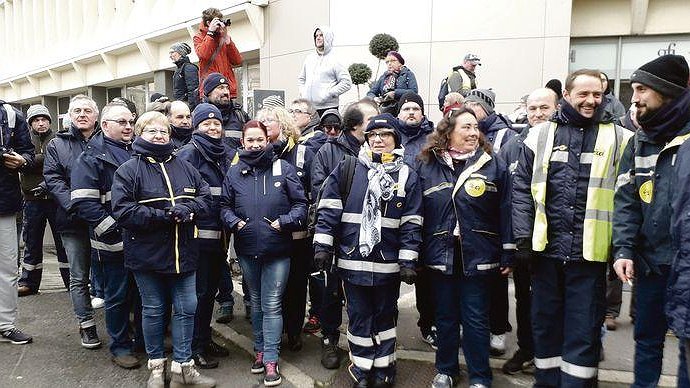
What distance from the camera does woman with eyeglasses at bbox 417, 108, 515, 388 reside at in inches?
147

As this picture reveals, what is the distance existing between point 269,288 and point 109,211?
1464 millimetres

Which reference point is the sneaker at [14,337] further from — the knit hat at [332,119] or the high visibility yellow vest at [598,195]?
the high visibility yellow vest at [598,195]

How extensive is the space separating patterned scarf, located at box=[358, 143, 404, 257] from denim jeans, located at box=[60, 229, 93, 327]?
8.82 feet

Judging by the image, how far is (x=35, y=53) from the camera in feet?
86.9

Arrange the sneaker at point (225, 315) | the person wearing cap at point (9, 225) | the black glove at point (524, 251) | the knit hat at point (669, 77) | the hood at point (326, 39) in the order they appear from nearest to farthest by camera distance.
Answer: the knit hat at point (669, 77) < the black glove at point (524, 251) < the person wearing cap at point (9, 225) < the sneaker at point (225, 315) < the hood at point (326, 39)

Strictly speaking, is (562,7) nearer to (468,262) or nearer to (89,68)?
(468,262)

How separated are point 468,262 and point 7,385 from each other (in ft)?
11.9

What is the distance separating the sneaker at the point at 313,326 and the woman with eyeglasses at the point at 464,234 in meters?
1.55

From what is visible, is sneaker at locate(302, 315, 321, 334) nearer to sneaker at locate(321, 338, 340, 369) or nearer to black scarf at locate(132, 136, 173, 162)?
sneaker at locate(321, 338, 340, 369)

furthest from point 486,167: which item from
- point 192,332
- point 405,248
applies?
point 192,332

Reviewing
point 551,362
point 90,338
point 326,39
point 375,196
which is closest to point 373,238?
point 375,196

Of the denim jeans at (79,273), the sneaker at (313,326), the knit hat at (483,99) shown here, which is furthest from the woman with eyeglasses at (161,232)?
the knit hat at (483,99)

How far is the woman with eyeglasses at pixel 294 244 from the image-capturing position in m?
4.60

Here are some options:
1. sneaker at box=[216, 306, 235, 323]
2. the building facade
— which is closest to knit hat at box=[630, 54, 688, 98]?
sneaker at box=[216, 306, 235, 323]
